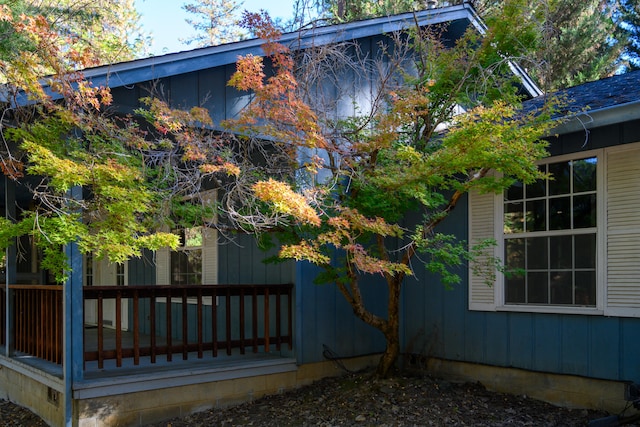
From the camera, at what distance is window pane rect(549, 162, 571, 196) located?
18.4 feet

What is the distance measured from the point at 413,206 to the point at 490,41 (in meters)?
1.78

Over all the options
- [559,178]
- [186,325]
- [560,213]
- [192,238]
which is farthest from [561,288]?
[192,238]

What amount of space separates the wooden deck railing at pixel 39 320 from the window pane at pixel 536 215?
4.77m

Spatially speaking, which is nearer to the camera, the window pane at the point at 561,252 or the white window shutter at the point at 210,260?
the window pane at the point at 561,252

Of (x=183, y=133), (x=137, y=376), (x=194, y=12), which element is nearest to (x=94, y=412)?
(x=137, y=376)

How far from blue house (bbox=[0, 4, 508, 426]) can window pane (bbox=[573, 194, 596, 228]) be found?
2.50 m

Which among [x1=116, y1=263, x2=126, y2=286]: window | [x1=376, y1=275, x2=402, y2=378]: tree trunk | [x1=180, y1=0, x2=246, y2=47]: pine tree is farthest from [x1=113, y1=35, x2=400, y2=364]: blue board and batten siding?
[x1=180, y1=0, x2=246, y2=47]: pine tree

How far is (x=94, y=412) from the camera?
5.15 m

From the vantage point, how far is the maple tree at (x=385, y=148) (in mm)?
4676

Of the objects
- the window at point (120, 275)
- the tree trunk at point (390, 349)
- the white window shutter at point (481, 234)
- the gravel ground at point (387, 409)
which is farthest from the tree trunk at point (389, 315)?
the window at point (120, 275)

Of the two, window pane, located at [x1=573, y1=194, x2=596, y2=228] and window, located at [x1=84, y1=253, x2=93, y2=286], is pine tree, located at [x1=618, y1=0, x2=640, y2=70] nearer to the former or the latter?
window pane, located at [x1=573, y1=194, x2=596, y2=228]

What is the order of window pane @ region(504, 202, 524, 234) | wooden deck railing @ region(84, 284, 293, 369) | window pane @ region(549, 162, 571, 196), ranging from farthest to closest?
window pane @ region(504, 202, 524, 234) < window pane @ region(549, 162, 571, 196) < wooden deck railing @ region(84, 284, 293, 369)

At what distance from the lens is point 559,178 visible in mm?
5672

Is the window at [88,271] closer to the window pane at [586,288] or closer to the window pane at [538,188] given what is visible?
the window pane at [538,188]
